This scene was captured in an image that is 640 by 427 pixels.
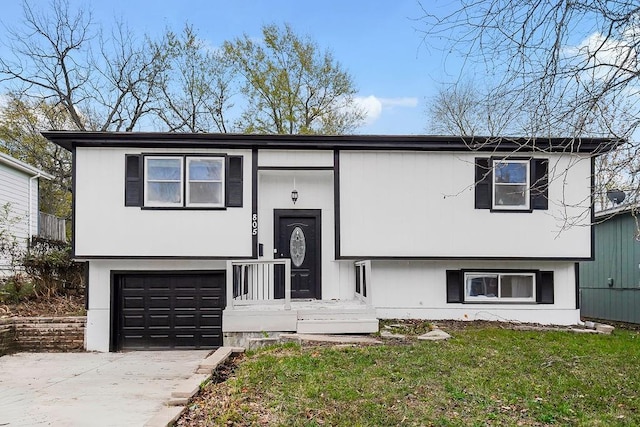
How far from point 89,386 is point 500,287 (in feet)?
27.1

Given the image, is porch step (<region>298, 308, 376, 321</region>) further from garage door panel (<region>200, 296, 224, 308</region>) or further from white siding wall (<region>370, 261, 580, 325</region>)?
garage door panel (<region>200, 296, 224, 308</region>)

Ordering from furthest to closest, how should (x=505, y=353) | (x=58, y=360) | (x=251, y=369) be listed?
(x=58, y=360) < (x=505, y=353) < (x=251, y=369)

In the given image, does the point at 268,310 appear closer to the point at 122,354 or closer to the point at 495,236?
the point at 122,354

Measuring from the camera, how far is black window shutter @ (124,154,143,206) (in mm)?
10445

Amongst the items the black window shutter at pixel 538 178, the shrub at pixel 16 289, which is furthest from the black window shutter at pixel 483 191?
the shrub at pixel 16 289

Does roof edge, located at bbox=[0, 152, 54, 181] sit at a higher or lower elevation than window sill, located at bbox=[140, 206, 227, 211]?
higher

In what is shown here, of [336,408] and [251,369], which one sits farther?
[251,369]

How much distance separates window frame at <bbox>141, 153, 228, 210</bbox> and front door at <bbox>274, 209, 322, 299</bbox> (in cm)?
138

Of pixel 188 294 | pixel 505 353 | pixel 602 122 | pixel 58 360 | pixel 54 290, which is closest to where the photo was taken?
pixel 602 122

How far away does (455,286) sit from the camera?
428 inches

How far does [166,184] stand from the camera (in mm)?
10539

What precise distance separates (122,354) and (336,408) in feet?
24.3

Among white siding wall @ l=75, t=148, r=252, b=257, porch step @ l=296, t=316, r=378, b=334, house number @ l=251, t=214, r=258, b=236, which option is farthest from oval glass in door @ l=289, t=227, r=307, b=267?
porch step @ l=296, t=316, r=378, b=334

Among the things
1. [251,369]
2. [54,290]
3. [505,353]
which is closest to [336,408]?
[251,369]
